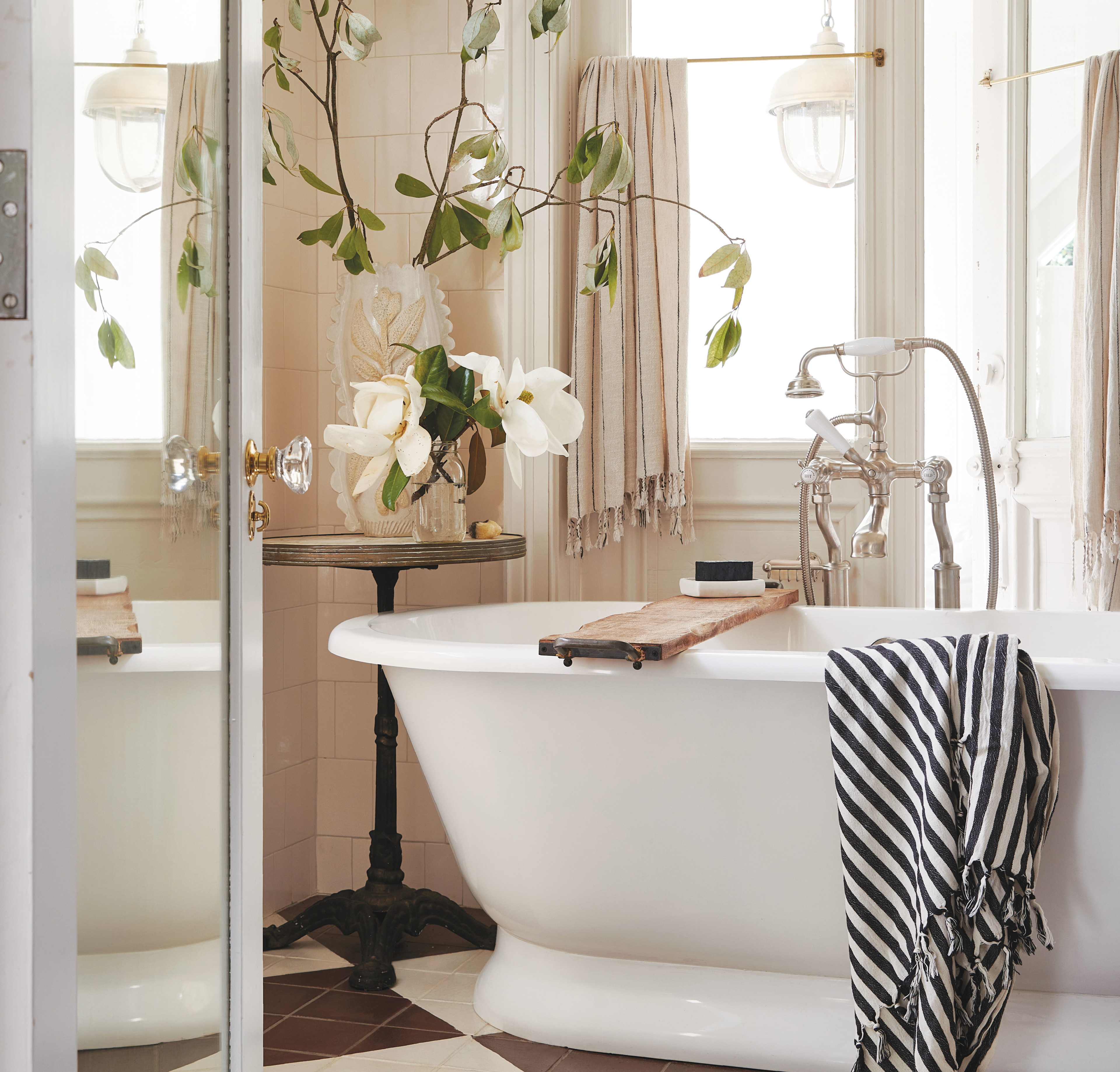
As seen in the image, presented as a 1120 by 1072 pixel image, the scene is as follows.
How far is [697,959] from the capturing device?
71.3 inches

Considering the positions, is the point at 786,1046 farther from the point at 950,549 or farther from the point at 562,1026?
the point at 950,549

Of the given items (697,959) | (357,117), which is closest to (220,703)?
(697,959)

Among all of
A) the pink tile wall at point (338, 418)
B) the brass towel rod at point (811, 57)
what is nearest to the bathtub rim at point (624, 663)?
the pink tile wall at point (338, 418)

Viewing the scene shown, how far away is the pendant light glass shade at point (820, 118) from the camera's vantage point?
2.62 meters

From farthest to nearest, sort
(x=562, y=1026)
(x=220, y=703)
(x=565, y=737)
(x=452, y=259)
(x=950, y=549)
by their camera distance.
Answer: (x=452, y=259) < (x=950, y=549) < (x=562, y=1026) < (x=565, y=737) < (x=220, y=703)

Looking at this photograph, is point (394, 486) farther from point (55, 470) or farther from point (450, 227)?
point (55, 470)

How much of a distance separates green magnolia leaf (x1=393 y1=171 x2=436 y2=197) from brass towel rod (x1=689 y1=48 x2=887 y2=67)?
748mm

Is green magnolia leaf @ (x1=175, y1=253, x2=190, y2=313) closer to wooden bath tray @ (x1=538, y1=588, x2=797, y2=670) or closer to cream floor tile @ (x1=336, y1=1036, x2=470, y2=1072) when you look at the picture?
wooden bath tray @ (x1=538, y1=588, x2=797, y2=670)

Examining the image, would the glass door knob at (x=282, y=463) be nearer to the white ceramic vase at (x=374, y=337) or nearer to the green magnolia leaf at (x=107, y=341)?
the green magnolia leaf at (x=107, y=341)

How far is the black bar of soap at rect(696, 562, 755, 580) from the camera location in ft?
7.65

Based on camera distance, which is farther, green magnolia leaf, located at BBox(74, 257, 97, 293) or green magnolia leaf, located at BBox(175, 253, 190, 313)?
green magnolia leaf, located at BBox(175, 253, 190, 313)

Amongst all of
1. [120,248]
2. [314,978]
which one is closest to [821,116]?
[314,978]

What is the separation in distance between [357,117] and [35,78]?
82.6 inches

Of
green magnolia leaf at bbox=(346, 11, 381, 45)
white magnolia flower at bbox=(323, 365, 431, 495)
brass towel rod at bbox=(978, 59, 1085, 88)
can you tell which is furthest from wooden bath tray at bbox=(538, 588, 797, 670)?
brass towel rod at bbox=(978, 59, 1085, 88)
